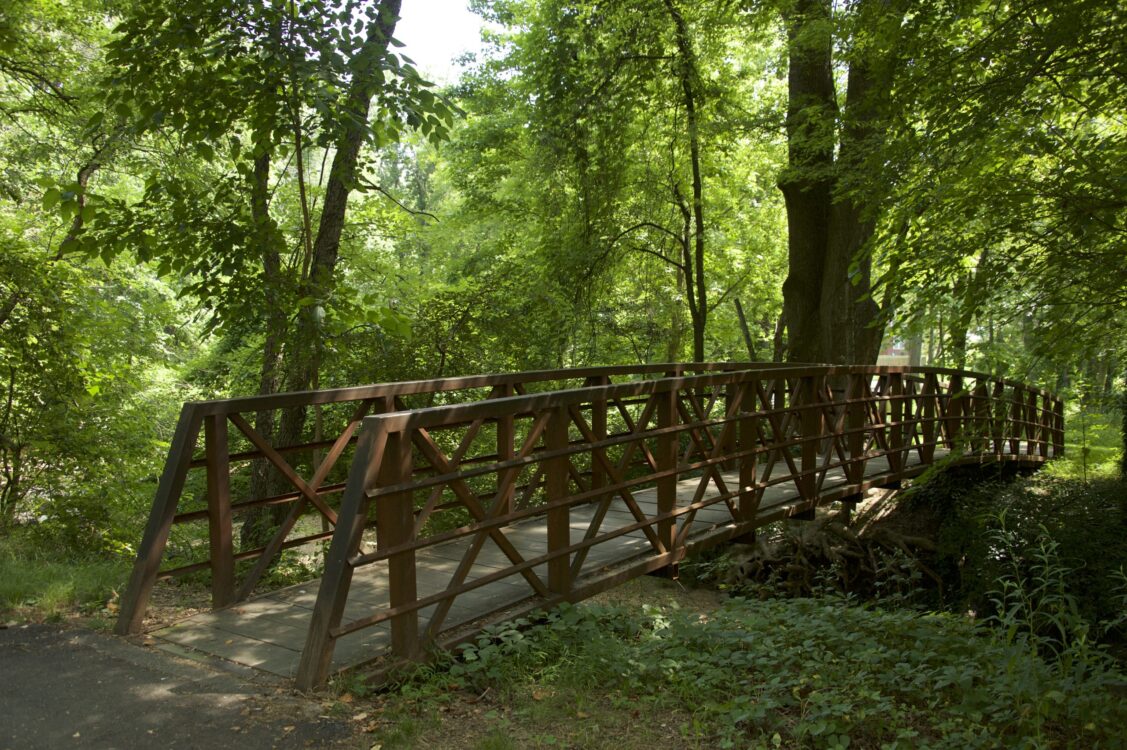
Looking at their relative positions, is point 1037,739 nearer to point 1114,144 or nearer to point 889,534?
point 1114,144

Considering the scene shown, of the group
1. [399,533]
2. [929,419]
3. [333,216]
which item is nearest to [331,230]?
[333,216]

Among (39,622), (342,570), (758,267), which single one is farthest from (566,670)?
(758,267)

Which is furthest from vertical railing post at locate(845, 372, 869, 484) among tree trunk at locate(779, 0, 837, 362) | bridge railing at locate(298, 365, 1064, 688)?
tree trunk at locate(779, 0, 837, 362)

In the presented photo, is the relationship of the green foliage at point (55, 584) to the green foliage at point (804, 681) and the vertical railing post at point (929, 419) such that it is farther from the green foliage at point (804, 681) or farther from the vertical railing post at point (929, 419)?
the vertical railing post at point (929, 419)

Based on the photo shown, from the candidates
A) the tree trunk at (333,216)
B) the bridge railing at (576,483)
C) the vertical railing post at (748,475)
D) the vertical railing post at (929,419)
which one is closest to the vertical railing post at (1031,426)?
the bridge railing at (576,483)

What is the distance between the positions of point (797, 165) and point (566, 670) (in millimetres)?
9124

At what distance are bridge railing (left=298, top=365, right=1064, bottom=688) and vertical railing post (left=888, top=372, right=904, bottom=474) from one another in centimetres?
3

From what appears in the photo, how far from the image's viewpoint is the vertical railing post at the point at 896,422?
9.66m

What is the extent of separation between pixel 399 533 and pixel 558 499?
1273mm

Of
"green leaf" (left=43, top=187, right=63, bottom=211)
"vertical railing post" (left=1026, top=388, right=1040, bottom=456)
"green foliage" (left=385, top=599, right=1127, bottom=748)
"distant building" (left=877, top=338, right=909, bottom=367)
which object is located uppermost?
"green leaf" (left=43, top=187, right=63, bottom=211)

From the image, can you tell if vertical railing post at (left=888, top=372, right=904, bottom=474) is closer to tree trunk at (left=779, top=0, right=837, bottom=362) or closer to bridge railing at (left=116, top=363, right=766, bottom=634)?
tree trunk at (left=779, top=0, right=837, bottom=362)

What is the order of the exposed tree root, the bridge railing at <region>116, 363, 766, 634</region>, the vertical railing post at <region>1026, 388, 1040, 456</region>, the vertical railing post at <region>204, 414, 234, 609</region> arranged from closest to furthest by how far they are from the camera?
the bridge railing at <region>116, 363, 766, 634</region>, the vertical railing post at <region>204, 414, 234, 609</region>, the exposed tree root, the vertical railing post at <region>1026, 388, 1040, 456</region>

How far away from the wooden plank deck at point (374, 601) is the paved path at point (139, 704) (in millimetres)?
250

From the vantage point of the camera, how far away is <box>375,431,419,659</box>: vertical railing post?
3.95 m
